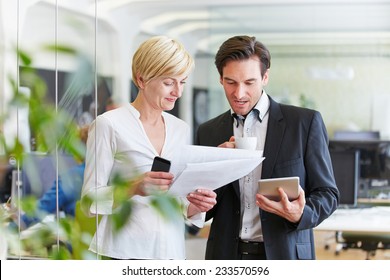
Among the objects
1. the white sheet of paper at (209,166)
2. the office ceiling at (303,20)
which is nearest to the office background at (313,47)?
the office ceiling at (303,20)

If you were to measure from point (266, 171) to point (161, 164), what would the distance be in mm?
298

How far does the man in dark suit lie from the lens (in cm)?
188

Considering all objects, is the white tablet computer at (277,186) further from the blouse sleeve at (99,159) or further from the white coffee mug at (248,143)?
the blouse sleeve at (99,159)

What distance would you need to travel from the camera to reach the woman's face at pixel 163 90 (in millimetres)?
1950

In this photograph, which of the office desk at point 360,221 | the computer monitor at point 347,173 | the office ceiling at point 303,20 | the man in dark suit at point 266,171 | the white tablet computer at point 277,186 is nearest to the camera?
the white tablet computer at point 277,186

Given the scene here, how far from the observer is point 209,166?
1.83 meters

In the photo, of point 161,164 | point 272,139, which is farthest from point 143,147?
point 272,139

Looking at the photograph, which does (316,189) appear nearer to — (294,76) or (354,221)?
(354,221)

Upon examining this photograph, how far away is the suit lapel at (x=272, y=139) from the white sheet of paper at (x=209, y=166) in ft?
0.16

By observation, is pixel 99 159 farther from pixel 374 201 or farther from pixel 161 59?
pixel 374 201

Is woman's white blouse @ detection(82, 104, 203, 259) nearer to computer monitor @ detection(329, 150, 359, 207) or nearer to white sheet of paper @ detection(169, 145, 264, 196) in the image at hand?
white sheet of paper @ detection(169, 145, 264, 196)

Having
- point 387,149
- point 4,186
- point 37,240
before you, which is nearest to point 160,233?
point 37,240

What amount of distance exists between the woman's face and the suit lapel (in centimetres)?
27
